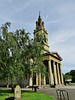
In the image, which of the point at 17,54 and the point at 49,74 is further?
the point at 49,74

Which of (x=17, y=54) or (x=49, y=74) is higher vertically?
(x=17, y=54)

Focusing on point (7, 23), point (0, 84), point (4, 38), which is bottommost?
point (0, 84)

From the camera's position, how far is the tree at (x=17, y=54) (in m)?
10.4

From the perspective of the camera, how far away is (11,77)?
10.1 meters

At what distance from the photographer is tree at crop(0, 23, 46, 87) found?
10.4 metres

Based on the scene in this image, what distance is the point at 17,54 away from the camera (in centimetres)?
1095

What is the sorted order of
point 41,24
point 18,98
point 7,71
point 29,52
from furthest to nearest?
point 41,24 < point 29,52 < point 7,71 < point 18,98

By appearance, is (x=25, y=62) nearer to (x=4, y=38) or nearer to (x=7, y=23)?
(x=4, y=38)

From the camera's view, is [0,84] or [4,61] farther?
[0,84]

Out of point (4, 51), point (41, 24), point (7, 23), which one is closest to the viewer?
point (4, 51)

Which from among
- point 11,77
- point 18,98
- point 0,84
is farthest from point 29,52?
Answer: point 0,84

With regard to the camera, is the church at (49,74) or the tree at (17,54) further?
the church at (49,74)

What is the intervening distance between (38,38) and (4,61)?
21.1 feet

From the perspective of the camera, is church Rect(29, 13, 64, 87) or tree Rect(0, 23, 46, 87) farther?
church Rect(29, 13, 64, 87)
